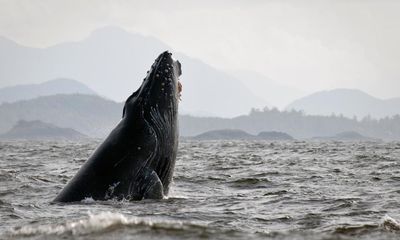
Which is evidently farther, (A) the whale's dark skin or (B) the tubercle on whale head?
(B) the tubercle on whale head

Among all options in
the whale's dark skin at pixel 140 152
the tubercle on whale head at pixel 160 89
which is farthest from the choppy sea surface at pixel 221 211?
the tubercle on whale head at pixel 160 89

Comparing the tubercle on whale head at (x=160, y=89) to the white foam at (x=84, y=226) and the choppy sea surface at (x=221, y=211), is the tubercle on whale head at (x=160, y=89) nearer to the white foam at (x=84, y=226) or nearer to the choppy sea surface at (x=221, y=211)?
the choppy sea surface at (x=221, y=211)

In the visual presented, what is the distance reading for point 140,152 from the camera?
8.30m

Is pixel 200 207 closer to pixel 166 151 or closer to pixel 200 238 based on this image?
pixel 166 151

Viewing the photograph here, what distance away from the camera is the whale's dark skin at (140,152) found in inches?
316

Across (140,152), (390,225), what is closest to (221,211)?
(140,152)

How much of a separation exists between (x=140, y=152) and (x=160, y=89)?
1.02 meters

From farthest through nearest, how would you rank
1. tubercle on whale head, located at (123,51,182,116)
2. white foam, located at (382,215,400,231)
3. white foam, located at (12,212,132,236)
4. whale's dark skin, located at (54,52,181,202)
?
tubercle on whale head, located at (123,51,182,116) → whale's dark skin, located at (54,52,181,202) → white foam, located at (382,215,400,231) → white foam, located at (12,212,132,236)

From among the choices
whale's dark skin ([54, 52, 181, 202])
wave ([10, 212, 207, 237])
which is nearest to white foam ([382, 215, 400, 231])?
wave ([10, 212, 207, 237])

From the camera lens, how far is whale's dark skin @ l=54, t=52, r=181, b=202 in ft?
26.3

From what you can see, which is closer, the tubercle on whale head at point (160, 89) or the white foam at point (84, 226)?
the white foam at point (84, 226)

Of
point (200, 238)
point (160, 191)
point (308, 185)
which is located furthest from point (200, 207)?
point (308, 185)

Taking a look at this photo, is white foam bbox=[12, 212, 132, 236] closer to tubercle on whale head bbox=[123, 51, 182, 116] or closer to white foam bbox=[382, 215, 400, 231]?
white foam bbox=[382, 215, 400, 231]

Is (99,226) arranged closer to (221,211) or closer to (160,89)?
(221,211)
